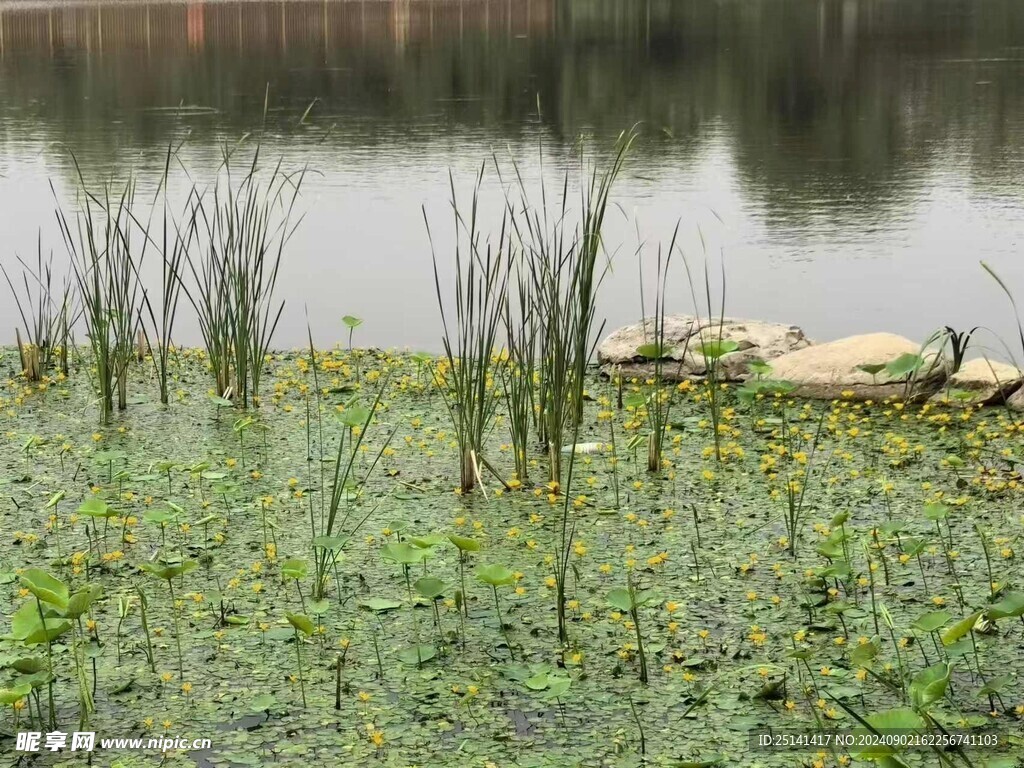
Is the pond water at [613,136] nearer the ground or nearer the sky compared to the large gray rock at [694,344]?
nearer the sky

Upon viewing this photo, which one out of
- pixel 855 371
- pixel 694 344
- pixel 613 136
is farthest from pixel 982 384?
pixel 613 136

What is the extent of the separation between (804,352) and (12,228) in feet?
15.8

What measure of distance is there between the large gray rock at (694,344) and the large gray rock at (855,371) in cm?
18

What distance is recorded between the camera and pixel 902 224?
25.0 feet

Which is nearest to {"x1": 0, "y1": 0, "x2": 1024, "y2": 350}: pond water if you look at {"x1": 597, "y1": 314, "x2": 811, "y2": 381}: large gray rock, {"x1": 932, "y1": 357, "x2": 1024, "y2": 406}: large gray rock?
{"x1": 597, "y1": 314, "x2": 811, "y2": 381}: large gray rock

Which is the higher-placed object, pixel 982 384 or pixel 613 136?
pixel 613 136

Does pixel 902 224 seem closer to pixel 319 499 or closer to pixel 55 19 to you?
pixel 319 499

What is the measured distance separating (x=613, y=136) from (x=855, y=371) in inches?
238

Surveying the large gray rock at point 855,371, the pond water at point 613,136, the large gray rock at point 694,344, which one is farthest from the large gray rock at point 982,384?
the pond water at point 613,136

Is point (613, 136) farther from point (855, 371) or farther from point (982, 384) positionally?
point (982, 384)

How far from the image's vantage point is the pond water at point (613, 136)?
6484 mm

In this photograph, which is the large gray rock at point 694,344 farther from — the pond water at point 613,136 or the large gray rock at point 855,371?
the pond water at point 613,136

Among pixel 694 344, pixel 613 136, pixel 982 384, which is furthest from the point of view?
pixel 613 136

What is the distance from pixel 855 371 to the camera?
14.7 ft
